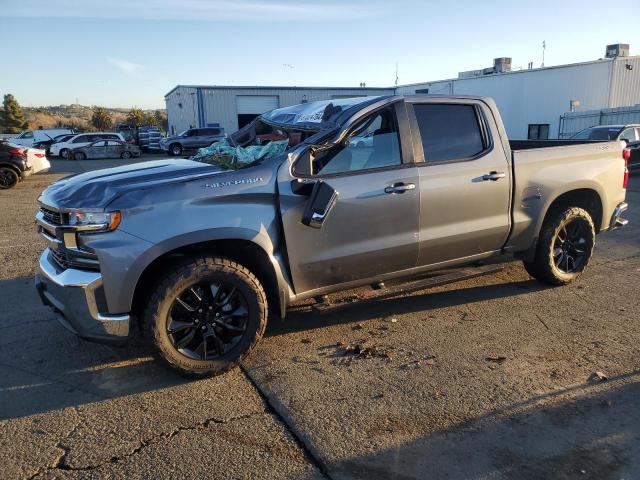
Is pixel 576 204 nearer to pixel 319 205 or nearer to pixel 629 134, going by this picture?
pixel 319 205

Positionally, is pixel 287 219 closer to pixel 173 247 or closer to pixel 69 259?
pixel 173 247

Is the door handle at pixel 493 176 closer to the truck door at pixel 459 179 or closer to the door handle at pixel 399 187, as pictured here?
the truck door at pixel 459 179

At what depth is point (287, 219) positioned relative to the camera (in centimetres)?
379

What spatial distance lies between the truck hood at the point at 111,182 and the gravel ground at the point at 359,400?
1307mm

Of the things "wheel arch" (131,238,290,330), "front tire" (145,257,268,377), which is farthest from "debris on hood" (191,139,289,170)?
"front tire" (145,257,268,377)

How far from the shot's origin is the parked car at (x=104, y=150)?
100ft

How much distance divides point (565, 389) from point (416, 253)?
153 cm

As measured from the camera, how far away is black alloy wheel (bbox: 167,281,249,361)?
363 cm

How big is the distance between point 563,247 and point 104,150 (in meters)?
30.2

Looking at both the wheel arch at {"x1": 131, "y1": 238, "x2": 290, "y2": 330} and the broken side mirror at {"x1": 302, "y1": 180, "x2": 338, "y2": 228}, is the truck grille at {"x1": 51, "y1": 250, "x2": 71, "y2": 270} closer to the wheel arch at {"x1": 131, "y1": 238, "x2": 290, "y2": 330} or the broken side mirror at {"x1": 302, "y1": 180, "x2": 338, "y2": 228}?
the wheel arch at {"x1": 131, "y1": 238, "x2": 290, "y2": 330}

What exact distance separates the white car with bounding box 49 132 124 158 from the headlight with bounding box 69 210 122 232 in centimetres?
2997

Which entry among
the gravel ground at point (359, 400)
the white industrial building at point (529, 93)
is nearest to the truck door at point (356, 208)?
the gravel ground at point (359, 400)

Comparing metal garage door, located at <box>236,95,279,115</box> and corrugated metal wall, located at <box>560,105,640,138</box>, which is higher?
metal garage door, located at <box>236,95,279,115</box>

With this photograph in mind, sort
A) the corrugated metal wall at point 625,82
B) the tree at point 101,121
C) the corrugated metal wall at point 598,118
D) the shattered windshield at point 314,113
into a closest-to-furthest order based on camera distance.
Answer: the shattered windshield at point 314,113
the corrugated metal wall at point 598,118
the corrugated metal wall at point 625,82
the tree at point 101,121
